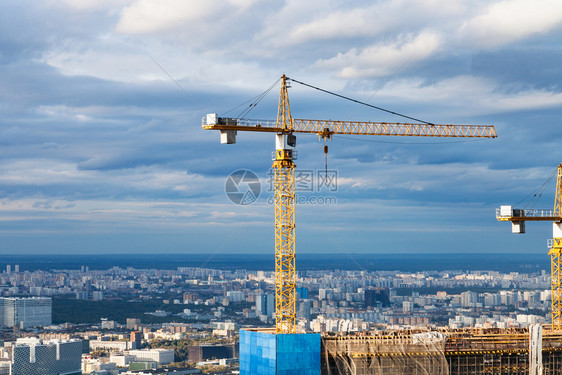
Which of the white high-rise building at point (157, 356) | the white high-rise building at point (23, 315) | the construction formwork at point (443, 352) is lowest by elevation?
the white high-rise building at point (157, 356)

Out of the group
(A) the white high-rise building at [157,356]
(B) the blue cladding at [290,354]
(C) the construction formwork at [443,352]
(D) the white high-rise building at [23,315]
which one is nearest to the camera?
(B) the blue cladding at [290,354]

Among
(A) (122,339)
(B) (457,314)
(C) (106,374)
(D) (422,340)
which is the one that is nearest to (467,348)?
(D) (422,340)

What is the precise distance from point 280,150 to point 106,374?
263ft

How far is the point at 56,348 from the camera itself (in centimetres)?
13400

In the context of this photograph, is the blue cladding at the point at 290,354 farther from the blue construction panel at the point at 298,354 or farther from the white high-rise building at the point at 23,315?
the white high-rise building at the point at 23,315

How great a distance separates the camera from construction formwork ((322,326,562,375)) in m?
52.7

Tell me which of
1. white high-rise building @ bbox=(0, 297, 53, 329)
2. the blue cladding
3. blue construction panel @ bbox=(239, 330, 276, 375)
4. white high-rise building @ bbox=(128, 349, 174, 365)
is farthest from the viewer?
white high-rise building @ bbox=(0, 297, 53, 329)

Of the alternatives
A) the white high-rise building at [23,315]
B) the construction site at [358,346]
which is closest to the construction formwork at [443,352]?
the construction site at [358,346]

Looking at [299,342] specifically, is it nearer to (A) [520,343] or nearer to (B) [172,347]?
(A) [520,343]

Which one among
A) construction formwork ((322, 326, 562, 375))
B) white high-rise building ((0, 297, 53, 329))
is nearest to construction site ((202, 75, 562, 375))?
construction formwork ((322, 326, 562, 375))

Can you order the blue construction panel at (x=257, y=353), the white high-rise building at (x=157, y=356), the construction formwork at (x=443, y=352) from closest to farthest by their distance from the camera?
the blue construction panel at (x=257, y=353)
the construction formwork at (x=443, y=352)
the white high-rise building at (x=157, y=356)

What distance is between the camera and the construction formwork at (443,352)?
173ft

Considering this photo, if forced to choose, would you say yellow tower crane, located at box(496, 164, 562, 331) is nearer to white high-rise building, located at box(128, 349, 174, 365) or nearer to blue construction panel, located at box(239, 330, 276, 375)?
blue construction panel, located at box(239, 330, 276, 375)

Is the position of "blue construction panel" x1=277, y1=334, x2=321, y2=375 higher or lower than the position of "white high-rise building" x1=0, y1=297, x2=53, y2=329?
higher
